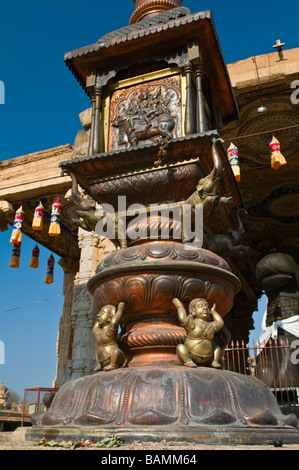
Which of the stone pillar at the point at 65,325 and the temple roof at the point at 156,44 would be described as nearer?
the temple roof at the point at 156,44

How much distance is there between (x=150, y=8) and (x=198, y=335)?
12.6 ft

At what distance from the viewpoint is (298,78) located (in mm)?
8156

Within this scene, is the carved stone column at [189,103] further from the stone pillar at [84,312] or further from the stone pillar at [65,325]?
the stone pillar at [65,325]

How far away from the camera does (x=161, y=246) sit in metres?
3.15

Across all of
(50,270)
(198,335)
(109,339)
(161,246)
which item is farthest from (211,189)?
(50,270)

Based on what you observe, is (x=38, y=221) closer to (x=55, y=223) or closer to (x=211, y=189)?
(x=55, y=223)

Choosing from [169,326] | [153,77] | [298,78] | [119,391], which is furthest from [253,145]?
[119,391]

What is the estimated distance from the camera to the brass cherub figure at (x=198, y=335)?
2.71 metres

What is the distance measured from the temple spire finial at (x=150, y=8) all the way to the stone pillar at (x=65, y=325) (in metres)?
8.99

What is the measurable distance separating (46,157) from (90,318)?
15.7 ft

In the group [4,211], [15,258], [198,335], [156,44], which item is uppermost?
[4,211]

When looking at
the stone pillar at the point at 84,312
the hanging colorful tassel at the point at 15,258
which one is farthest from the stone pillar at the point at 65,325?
the hanging colorful tassel at the point at 15,258

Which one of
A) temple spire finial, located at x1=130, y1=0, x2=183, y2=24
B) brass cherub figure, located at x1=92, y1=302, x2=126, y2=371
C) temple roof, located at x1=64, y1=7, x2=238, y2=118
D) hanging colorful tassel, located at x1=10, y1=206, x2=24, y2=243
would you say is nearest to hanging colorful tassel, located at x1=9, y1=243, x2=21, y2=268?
hanging colorful tassel, located at x1=10, y1=206, x2=24, y2=243
